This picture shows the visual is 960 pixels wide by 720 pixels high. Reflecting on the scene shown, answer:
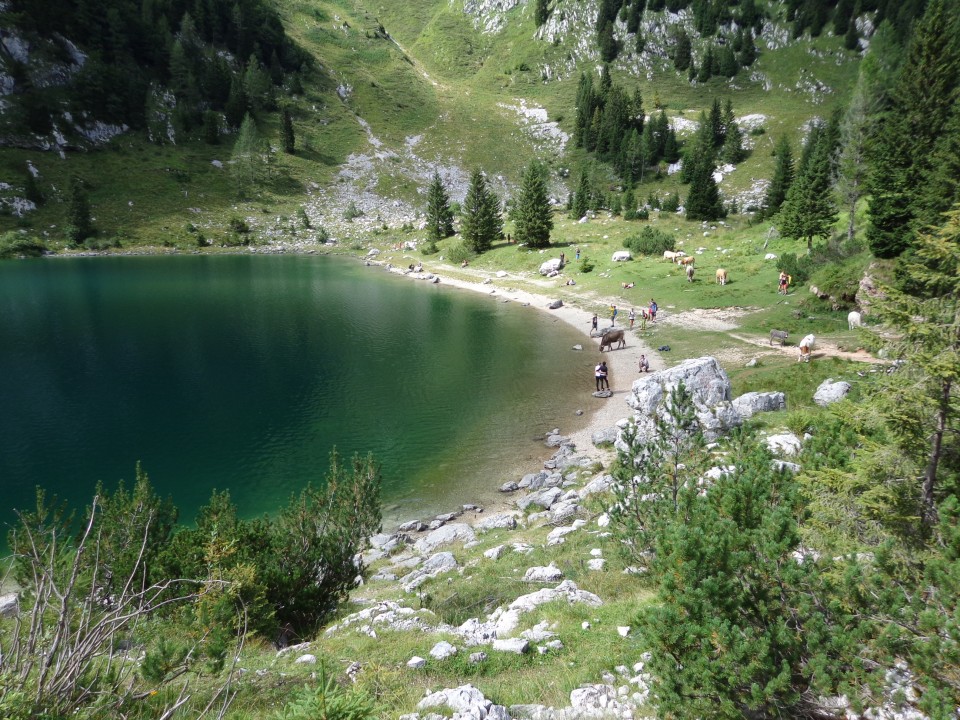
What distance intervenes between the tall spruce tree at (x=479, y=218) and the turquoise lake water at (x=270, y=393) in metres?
23.5

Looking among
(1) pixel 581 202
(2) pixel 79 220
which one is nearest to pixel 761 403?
(1) pixel 581 202

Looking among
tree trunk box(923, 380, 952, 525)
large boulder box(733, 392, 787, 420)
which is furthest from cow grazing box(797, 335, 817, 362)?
tree trunk box(923, 380, 952, 525)

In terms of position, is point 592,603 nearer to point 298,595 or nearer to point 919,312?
point 298,595

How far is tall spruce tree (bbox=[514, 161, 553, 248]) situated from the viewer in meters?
69.8

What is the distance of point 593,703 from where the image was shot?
6266 mm

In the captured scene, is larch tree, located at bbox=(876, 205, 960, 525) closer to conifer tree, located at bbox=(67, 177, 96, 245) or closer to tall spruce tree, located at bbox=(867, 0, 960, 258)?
tall spruce tree, located at bbox=(867, 0, 960, 258)

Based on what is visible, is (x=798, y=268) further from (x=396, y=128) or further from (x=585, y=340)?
(x=396, y=128)

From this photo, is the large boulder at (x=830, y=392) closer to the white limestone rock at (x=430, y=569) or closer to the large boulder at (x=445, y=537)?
the large boulder at (x=445, y=537)

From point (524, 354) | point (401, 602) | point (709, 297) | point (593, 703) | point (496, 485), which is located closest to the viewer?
point (593, 703)

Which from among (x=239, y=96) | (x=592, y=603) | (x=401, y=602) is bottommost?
(x=401, y=602)

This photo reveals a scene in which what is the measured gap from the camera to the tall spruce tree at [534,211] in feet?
229

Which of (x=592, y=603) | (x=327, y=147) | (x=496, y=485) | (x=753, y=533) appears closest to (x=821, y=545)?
(x=753, y=533)

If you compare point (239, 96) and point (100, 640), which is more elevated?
point (239, 96)

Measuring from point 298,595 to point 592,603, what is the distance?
660 cm
